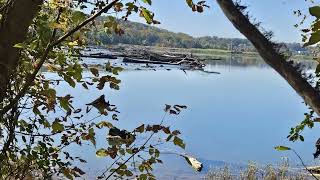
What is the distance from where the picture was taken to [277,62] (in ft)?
4.10

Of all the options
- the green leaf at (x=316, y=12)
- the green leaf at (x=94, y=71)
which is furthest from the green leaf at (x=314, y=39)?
the green leaf at (x=94, y=71)

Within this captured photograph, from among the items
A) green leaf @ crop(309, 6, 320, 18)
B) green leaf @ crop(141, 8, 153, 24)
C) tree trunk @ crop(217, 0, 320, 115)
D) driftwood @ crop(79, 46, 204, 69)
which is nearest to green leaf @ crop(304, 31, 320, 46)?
green leaf @ crop(309, 6, 320, 18)

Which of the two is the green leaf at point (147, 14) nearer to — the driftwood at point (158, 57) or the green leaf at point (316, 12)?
the driftwood at point (158, 57)

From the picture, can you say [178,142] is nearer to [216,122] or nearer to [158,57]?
[158,57]

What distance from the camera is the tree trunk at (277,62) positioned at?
1236 mm

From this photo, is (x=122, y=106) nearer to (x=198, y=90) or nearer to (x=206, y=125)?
(x=206, y=125)

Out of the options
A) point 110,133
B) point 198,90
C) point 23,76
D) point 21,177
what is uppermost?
point 23,76

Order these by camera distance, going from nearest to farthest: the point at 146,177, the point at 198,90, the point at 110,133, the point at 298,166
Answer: the point at 110,133
the point at 146,177
the point at 298,166
the point at 198,90

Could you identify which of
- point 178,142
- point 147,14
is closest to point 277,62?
point 147,14

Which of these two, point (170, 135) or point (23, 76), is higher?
point (23, 76)

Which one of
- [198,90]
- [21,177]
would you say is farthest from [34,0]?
[198,90]

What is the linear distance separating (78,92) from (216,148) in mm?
5092

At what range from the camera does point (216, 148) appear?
15.5m

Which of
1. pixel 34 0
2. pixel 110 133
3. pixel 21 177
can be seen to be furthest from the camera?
pixel 21 177
